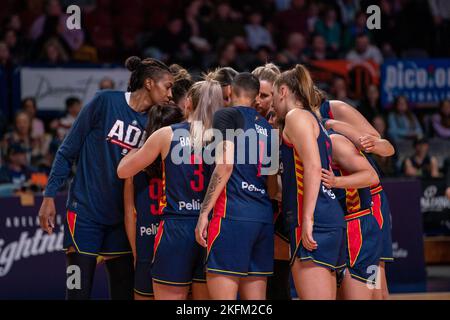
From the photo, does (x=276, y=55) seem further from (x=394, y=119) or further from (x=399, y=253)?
(x=399, y=253)

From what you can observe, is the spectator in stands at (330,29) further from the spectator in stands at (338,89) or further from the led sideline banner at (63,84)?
the led sideline banner at (63,84)

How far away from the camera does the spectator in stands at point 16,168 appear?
9.42 m

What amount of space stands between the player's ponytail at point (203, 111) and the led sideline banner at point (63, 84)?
649 cm

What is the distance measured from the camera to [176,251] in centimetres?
542

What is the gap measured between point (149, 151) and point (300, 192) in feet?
3.29

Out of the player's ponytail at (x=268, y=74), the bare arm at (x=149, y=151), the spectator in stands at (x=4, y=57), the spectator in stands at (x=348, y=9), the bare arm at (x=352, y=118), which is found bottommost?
the bare arm at (x=149, y=151)

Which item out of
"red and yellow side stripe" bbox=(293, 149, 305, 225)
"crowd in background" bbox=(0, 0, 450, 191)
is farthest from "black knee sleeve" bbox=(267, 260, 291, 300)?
"crowd in background" bbox=(0, 0, 450, 191)

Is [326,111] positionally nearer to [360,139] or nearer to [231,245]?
[360,139]

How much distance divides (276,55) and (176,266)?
858 cm

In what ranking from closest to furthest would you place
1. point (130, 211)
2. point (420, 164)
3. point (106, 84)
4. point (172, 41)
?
point (130, 211) → point (106, 84) → point (420, 164) → point (172, 41)

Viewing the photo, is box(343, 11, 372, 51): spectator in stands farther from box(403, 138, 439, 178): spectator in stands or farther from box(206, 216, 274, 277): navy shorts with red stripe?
box(206, 216, 274, 277): navy shorts with red stripe

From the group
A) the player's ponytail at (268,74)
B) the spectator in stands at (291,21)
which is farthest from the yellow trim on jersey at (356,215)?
the spectator in stands at (291,21)

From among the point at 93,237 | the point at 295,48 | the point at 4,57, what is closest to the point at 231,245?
the point at 93,237
